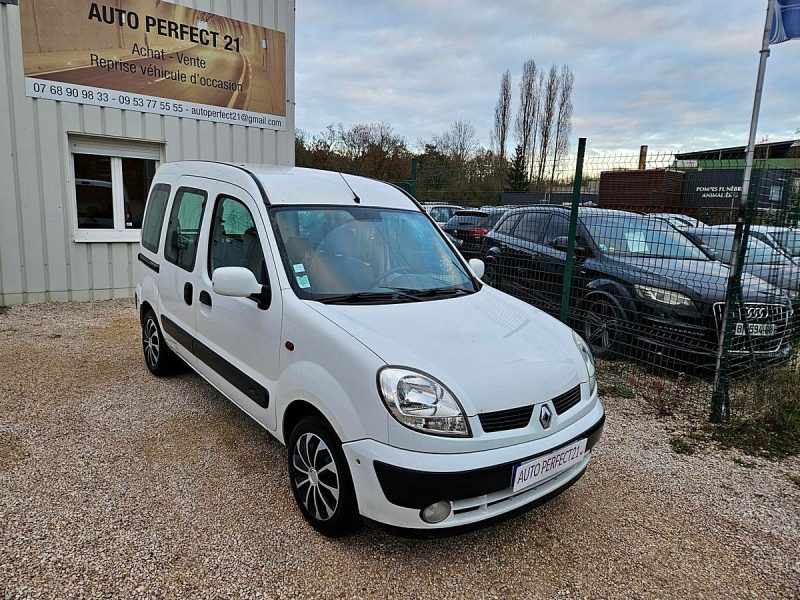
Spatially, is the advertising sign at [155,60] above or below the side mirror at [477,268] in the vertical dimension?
above

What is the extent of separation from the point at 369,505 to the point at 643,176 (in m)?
5.40

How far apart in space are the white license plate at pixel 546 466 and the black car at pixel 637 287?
269 centimetres

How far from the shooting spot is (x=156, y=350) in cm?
489

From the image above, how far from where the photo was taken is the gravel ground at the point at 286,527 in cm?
241

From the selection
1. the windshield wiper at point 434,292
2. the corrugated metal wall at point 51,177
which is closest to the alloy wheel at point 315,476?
the windshield wiper at point 434,292

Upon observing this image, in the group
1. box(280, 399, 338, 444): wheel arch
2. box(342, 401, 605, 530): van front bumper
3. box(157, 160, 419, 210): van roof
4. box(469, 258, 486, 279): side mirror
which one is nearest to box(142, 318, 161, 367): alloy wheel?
box(157, 160, 419, 210): van roof

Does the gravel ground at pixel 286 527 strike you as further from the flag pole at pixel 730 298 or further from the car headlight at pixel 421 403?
the car headlight at pixel 421 403

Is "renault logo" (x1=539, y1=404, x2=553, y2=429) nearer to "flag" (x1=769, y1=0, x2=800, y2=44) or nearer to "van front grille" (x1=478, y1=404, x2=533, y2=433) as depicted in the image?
"van front grille" (x1=478, y1=404, x2=533, y2=433)

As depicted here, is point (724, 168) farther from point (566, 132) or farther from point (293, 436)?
point (566, 132)

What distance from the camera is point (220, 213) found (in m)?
3.63

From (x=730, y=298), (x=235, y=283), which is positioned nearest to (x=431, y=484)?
(x=235, y=283)

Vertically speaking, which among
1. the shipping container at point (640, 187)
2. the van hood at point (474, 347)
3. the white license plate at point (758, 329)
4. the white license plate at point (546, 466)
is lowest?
the white license plate at point (546, 466)

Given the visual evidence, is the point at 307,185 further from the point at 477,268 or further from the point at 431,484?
the point at 431,484

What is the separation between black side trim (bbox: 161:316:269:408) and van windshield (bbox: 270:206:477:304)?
27.3 inches
